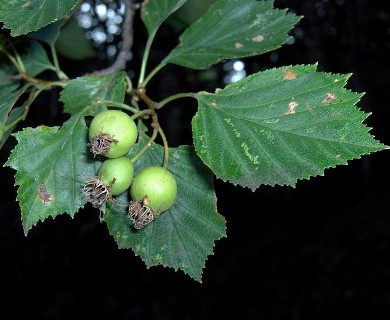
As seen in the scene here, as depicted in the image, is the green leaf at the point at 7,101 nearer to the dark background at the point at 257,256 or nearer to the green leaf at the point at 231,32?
the green leaf at the point at 231,32

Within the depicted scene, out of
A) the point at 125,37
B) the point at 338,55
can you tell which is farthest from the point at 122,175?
the point at 338,55

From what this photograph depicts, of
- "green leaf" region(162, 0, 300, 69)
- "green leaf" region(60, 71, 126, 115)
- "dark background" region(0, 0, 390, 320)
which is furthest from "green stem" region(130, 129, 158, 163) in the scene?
"dark background" region(0, 0, 390, 320)

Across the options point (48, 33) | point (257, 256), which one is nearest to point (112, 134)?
point (48, 33)

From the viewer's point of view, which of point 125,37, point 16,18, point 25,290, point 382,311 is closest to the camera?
point 16,18

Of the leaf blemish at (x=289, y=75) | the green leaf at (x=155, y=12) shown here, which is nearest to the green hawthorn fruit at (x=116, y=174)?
the leaf blemish at (x=289, y=75)

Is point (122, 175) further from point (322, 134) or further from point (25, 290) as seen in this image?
point (25, 290)

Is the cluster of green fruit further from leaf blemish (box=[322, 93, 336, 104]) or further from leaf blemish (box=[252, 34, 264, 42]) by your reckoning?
leaf blemish (box=[252, 34, 264, 42])
